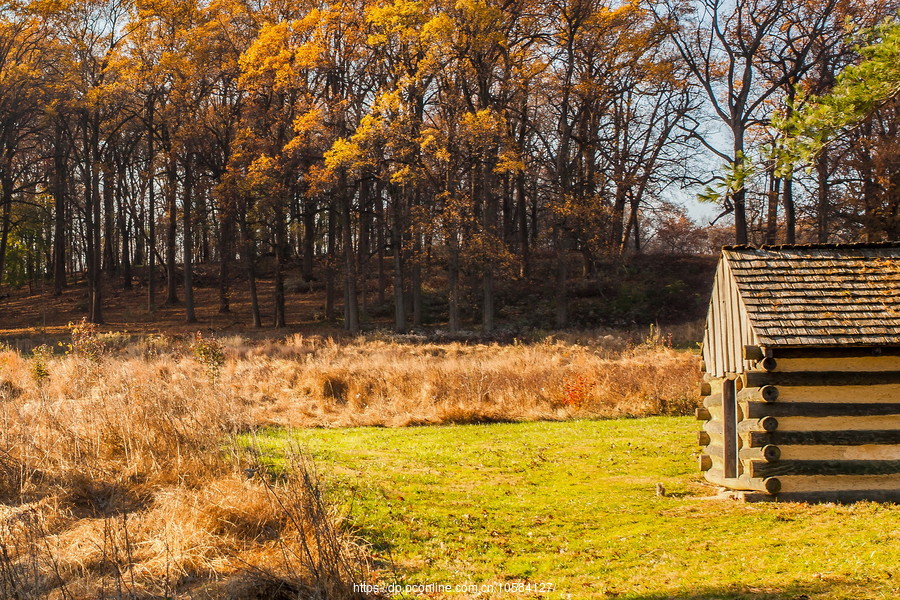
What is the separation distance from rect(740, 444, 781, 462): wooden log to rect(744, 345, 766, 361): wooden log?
1031 millimetres

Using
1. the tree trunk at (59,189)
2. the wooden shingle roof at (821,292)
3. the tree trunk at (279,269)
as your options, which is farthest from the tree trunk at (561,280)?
the tree trunk at (59,189)

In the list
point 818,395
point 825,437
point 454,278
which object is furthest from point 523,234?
point 825,437

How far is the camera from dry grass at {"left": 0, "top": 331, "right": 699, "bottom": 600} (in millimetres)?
6055

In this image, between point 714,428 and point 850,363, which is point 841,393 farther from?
point 714,428

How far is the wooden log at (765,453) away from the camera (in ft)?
29.6

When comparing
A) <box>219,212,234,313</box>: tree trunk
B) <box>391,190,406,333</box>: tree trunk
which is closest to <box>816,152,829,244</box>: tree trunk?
<box>391,190,406,333</box>: tree trunk

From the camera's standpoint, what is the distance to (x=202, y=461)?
8.67 metres

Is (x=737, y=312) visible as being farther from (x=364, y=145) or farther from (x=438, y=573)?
(x=364, y=145)

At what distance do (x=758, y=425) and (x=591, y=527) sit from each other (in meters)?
2.54

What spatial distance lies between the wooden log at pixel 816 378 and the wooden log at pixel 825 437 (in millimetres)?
574

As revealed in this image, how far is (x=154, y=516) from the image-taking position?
7.26 meters

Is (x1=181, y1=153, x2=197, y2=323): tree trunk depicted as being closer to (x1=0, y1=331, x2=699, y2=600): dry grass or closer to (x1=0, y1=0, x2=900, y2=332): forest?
(x1=0, y1=0, x2=900, y2=332): forest

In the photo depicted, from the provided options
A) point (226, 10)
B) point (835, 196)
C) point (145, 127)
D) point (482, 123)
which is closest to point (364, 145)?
point (482, 123)

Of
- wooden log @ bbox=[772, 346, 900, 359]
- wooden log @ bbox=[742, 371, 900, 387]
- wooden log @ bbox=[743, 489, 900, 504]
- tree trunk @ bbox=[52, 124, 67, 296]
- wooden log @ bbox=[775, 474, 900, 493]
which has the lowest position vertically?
wooden log @ bbox=[743, 489, 900, 504]
